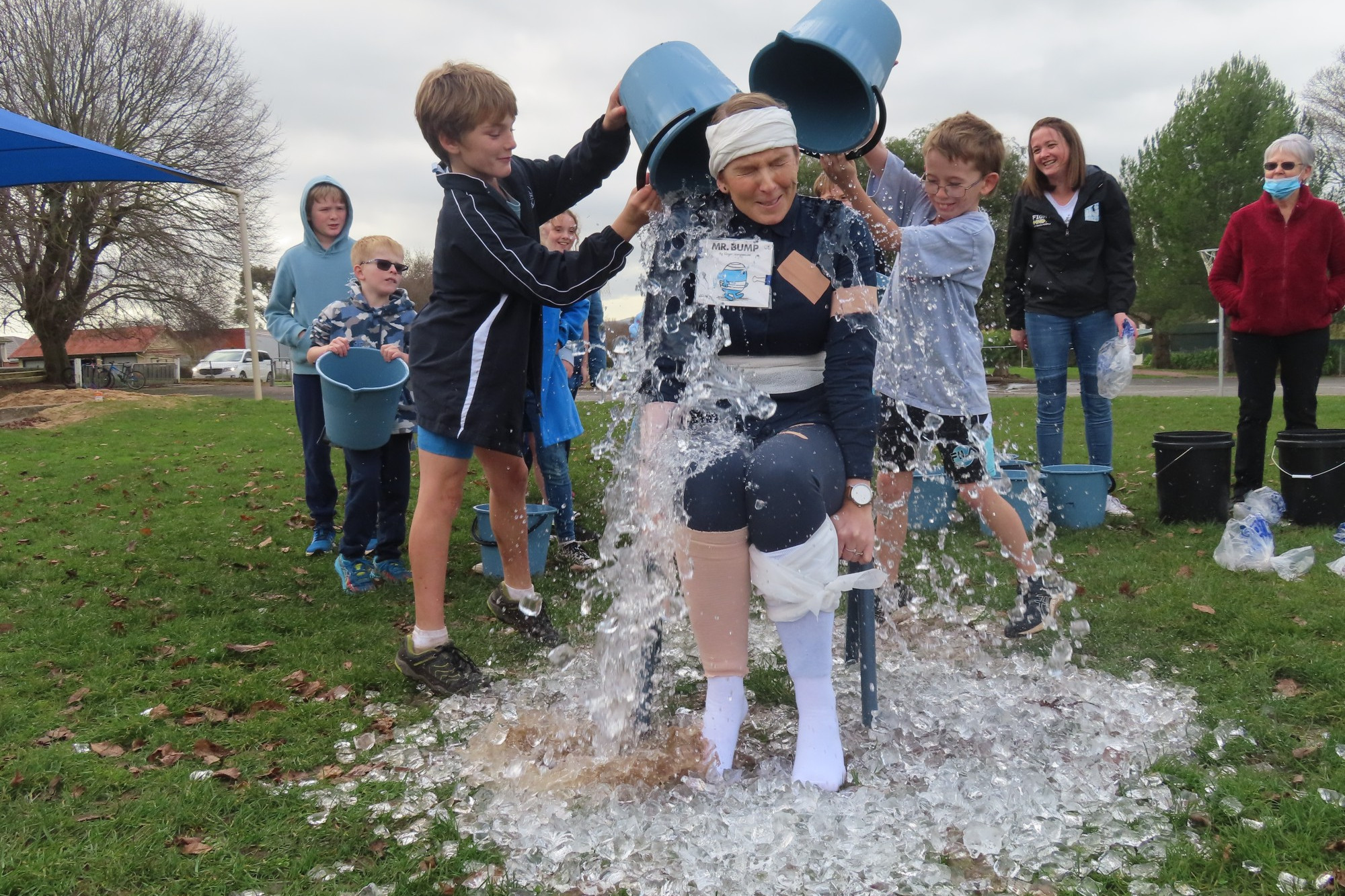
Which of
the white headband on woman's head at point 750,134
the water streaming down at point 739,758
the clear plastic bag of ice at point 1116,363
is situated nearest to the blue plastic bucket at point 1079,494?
the clear plastic bag of ice at point 1116,363

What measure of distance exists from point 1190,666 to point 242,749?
3240 millimetres

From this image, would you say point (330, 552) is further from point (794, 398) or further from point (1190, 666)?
point (1190, 666)

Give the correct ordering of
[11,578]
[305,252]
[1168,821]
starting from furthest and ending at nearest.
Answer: [305,252]
[11,578]
[1168,821]

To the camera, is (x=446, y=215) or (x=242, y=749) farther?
(x=446, y=215)

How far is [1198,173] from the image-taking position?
32938mm

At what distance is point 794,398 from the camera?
2816mm

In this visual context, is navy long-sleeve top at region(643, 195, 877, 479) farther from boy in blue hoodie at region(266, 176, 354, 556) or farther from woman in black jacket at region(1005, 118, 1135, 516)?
woman in black jacket at region(1005, 118, 1135, 516)

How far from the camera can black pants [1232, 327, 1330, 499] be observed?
585cm

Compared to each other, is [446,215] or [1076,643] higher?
[446,215]

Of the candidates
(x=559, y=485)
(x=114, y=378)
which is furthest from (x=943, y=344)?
(x=114, y=378)

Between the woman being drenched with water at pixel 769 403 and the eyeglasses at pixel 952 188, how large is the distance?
1.01 meters

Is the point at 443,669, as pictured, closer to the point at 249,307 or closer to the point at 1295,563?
the point at 1295,563

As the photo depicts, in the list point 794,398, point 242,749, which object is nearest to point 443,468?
point 242,749

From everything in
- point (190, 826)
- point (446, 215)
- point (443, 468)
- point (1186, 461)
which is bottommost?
point (190, 826)
